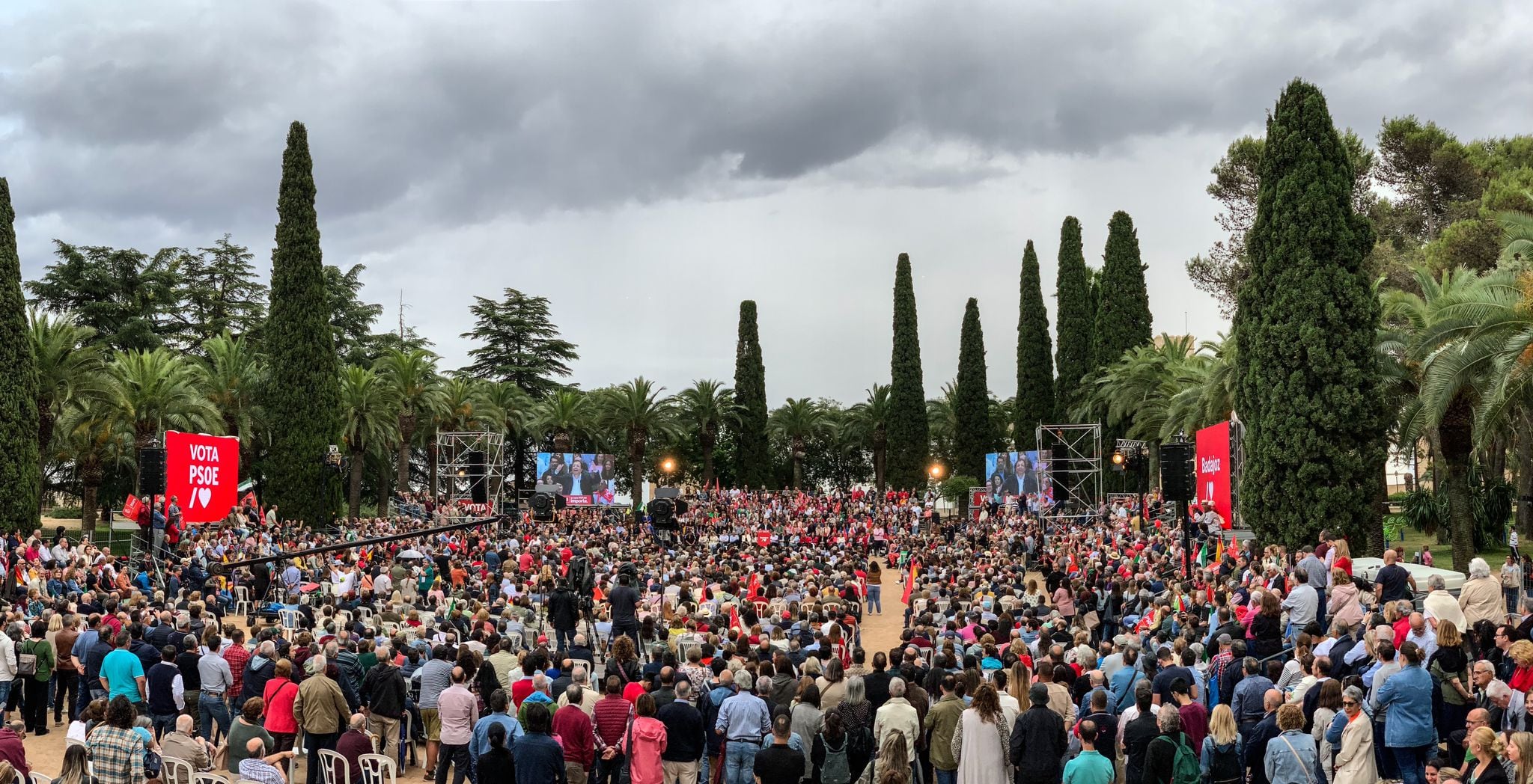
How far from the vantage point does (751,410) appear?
59.7 m

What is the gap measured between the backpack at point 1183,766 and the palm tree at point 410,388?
40.0 metres

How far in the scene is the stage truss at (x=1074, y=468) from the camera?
1762 inches

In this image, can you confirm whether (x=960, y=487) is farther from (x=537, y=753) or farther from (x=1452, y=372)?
(x=537, y=753)

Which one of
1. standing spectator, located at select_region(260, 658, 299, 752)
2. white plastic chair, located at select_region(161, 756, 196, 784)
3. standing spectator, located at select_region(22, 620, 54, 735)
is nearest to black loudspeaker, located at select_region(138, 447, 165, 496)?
standing spectator, located at select_region(22, 620, 54, 735)

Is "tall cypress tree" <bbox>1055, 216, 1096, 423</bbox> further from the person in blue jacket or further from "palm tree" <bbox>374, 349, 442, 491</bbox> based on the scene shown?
the person in blue jacket

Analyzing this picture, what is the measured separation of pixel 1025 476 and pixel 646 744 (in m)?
35.9

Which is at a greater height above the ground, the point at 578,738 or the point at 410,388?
the point at 410,388

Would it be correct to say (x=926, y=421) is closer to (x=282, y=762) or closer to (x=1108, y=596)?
Result: (x=1108, y=596)

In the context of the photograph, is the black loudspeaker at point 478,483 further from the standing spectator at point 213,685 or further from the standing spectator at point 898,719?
the standing spectator at point 898,719

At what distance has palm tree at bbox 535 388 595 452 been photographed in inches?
2087

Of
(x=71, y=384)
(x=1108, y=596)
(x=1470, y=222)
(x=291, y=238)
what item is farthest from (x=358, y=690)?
(x=1470, y=222)

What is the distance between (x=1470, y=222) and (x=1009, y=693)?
3129cm

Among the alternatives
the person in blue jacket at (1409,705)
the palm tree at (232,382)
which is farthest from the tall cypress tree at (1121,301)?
the person in blue jacket at (1409,705)

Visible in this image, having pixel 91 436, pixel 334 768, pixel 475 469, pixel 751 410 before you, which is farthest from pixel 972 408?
→ pixel 334 768
